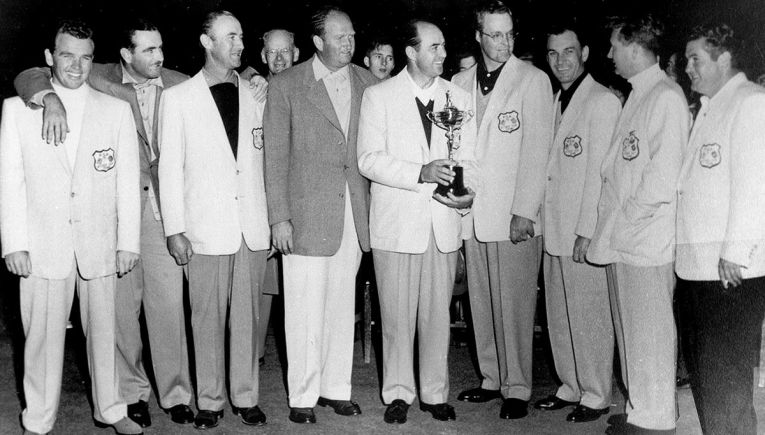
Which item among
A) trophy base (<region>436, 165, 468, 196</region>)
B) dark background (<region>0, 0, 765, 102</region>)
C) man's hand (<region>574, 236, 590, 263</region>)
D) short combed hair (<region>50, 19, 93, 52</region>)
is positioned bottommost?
man's hand (<region>574, 236, 590, 263</region>)

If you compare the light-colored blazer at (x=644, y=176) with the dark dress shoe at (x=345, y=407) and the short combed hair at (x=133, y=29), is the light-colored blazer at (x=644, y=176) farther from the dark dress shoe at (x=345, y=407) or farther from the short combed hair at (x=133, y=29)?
the short combed hair at (x=133, y=29)

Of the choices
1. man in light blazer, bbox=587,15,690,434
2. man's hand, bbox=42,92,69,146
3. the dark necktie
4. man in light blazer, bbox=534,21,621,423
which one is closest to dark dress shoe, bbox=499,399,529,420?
man in light blazer, bbox=534,21,621,423

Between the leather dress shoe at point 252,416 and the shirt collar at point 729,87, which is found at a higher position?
the shirt collar at point 729,87

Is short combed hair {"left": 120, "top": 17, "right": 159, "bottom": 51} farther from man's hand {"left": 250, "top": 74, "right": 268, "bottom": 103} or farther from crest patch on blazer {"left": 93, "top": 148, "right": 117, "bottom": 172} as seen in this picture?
crest patch on blazer {"left": 93, "top": 148, "right": 117, "bottom": 172}

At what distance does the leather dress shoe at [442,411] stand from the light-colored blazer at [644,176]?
103cm

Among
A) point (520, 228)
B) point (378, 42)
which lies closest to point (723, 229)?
point (520, 228)

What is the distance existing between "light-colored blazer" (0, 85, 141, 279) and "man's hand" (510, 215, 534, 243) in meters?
1.79

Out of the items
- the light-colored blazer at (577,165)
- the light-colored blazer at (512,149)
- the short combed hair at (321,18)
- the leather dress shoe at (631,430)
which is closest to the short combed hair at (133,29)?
the short combed hair at (321,18)

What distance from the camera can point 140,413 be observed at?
3840 mm

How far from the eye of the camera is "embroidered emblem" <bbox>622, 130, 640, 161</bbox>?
3.38m

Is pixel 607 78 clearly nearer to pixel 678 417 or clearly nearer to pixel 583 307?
pixel 583 307

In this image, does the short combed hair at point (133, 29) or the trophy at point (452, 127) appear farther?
the short combed hair at point (133, 29)

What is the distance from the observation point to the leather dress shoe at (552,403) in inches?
158

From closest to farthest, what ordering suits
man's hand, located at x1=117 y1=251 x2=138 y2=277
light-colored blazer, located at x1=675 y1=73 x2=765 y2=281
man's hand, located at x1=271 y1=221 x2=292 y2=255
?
light-colored blazer, located at x1=675 y1=73 x2=765 y2=281
man's hand, located at x1=117 y1=251 x2=138 y2=277
man's hand, located at x1=271 y1=221 x2=292 y2=255
